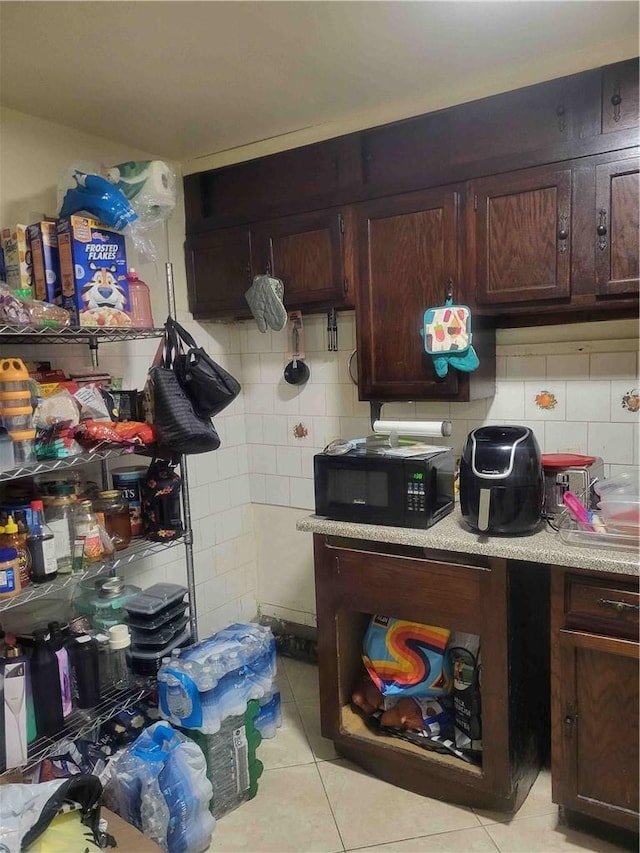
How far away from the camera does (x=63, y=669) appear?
6.05 feet

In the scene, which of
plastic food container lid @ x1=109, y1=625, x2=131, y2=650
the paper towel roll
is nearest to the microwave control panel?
the paper towel roll

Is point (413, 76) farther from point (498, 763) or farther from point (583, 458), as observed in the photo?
point (498, 763)

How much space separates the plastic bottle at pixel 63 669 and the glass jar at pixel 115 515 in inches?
12.9

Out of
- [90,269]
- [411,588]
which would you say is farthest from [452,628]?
[90,269]

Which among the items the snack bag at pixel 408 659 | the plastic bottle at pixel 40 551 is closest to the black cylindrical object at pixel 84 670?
the plastic bottle at pixel 40 551

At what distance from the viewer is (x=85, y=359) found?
2.30 meters

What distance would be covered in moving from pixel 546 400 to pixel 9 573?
1886 millimetres

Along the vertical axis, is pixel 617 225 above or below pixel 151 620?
above

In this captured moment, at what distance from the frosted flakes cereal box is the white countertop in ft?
3.17

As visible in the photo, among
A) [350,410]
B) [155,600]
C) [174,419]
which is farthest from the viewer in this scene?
[350,410]

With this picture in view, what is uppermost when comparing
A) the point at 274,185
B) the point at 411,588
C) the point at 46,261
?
the point at 274,185

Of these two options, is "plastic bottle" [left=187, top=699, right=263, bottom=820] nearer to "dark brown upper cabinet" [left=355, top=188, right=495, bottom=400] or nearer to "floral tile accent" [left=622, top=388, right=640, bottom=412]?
"dark brown upper cabinet" [left=355, top=188, right=495, bottom=400]

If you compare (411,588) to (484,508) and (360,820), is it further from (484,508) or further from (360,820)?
(360,820)

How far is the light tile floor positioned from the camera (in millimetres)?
1839
